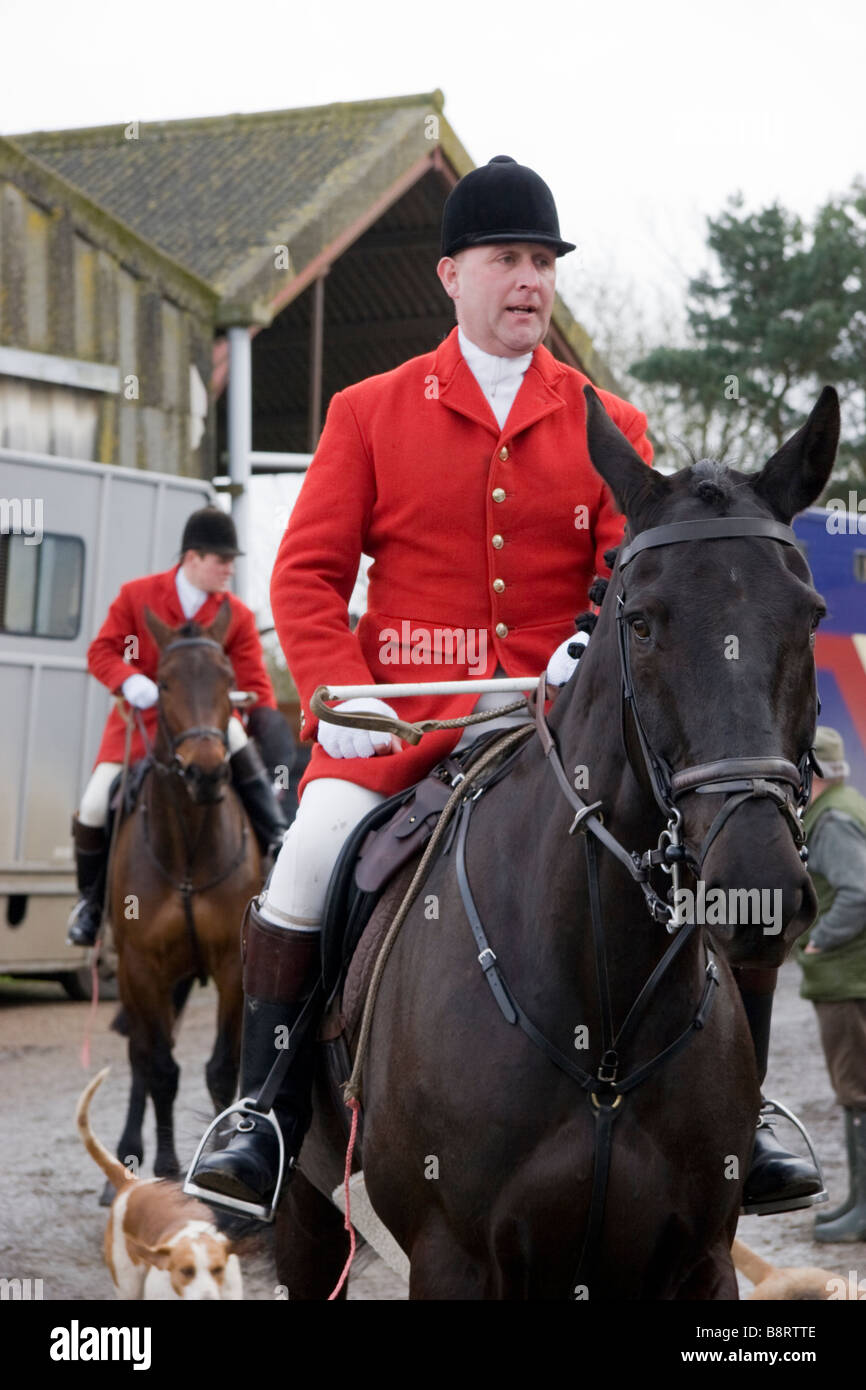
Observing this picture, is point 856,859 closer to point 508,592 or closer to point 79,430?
point 508,592

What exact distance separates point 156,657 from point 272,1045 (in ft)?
18.6

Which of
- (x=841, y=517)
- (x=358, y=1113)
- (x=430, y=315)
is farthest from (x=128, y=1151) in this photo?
(x=430, y=315)

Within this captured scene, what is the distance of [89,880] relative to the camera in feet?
31.6

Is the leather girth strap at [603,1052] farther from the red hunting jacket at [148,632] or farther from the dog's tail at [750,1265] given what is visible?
the red hunting jacket at [148,632]

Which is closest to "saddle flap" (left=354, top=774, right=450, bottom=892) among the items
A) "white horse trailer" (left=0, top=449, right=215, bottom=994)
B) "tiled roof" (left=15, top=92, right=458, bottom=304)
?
"white horse trailer" (left=0, top=449, right=215, bottom=994)

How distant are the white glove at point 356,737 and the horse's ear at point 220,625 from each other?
4.95 meters

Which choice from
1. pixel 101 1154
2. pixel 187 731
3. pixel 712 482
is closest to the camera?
pixel 712 482

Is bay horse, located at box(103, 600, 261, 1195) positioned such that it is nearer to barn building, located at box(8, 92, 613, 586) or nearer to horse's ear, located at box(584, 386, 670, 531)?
horse's ear, located at box(584, 386, 670, 531)

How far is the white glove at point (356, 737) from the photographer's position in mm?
3705

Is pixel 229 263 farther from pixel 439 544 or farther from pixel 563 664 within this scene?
pixel 563 664

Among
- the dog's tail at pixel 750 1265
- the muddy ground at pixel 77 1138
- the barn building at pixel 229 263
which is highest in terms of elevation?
the barn building at pixel 229 263

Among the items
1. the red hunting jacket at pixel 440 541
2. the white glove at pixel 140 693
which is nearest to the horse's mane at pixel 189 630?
the white glove at pixel 140 693

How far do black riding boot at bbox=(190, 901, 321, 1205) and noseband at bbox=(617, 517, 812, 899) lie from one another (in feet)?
4.08

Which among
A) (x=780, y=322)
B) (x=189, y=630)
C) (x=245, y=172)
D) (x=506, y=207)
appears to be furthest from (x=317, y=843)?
(x=780, y=322)
